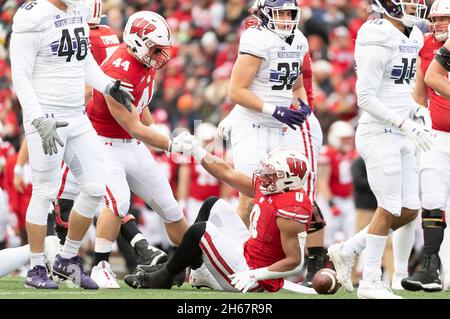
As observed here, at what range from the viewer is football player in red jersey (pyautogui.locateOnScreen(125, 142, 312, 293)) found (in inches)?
334

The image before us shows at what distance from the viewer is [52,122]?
27.8ft

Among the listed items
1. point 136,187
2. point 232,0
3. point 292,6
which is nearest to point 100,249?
point 136,187

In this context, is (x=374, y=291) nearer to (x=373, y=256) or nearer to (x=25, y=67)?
(x=373, y=256)

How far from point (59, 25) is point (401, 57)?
7.27 feet

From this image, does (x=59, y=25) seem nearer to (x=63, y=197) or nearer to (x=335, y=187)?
(x=63, y=197)

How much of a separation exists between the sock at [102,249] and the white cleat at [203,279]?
2.13ft

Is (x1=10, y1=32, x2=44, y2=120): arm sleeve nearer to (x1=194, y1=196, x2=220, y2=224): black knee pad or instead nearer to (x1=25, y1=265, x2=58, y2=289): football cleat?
(x1=25, y1=265, x2=58, y2=289): football cleat

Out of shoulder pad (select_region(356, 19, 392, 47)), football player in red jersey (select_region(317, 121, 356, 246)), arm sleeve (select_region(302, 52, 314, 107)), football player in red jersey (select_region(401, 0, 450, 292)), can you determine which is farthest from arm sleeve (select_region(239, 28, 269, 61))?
football player in red jersey (select_region(317, 121, 356, 246))

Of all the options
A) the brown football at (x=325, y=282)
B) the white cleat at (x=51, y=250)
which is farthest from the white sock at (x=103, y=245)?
the brown football at (x=325, y=282)

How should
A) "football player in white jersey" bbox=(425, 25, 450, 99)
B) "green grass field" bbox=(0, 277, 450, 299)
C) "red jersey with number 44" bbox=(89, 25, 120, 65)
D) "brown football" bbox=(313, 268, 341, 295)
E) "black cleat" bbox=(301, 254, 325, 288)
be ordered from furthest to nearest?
1. "red jersey with number 44" bbox=(89, 25, 120, 65)
2. "black cleat" bbox=(301, 254, 325, 288)
3. "football player in white jersey" bbox=(425, 25, 450, 99)
4. "brown football" bbox=(313, 268, 341, 295)
5. "green grass field" bbox=(0, 277, 450, 299)

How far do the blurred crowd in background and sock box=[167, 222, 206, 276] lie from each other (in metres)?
4.89

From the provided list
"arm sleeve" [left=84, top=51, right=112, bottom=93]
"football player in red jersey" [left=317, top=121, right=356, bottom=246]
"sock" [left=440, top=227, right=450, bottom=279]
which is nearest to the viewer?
"arm sleeve" [left=84, top=51, right=112, bottom=93]

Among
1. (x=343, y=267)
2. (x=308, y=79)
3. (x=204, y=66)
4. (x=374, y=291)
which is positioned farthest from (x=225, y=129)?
(x=204, y=66)

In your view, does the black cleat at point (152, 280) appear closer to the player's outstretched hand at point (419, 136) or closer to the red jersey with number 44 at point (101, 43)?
the player's outstretched hand at point (419, 136)
